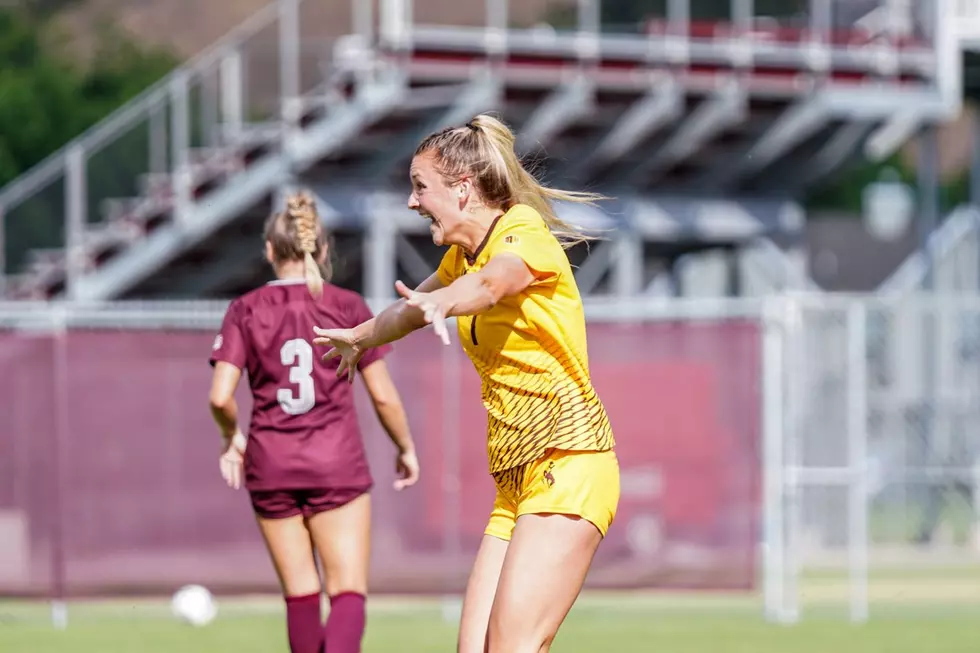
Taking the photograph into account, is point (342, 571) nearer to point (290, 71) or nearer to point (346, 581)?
point (346, 581)

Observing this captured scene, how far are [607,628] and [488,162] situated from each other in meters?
7.68

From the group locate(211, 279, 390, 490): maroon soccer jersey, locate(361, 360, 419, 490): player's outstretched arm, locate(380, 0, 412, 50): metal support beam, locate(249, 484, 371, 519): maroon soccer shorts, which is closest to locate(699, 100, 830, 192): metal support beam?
locate(380, 0, 412, 50): metal support beam

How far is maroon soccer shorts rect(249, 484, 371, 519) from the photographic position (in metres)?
8.38

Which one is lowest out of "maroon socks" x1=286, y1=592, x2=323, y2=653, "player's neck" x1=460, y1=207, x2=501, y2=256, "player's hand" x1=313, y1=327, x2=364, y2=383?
"maroon socks" x1=286, y1=592, x2=323, y2=653

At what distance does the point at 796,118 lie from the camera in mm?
24516

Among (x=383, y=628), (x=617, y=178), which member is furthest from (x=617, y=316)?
(x=617, y=178)

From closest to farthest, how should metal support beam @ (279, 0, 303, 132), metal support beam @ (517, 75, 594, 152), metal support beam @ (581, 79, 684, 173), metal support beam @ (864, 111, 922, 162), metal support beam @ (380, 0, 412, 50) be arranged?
1. metal support beam @ (380, 0, 412, 50)
2. metal support beam @ (279, 0, 303, 132)
3. metal support beam @ (517, 75, 594, 152)
4. metal support beam @ (581, 79, 684, 173)
5. metal support beam @ (864, 111, 922, 162)

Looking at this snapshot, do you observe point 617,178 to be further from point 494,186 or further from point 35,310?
point 494,186

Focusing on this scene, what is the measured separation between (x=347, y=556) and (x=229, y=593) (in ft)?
20.3

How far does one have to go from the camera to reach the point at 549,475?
6.22 m

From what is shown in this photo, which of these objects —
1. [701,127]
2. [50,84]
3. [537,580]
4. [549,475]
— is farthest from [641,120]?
[50,84]

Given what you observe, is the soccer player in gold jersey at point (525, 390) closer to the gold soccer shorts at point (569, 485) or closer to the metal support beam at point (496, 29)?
the gold soccer shorts at point (569, 485)

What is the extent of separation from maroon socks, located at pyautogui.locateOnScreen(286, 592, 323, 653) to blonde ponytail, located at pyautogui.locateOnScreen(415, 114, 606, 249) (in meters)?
2.69

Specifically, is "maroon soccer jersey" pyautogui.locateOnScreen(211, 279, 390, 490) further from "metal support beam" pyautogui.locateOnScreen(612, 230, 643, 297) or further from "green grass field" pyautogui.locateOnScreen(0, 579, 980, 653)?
"metal support beam" pyautogui.locateOnScreen(612, 230, 643, 297)
